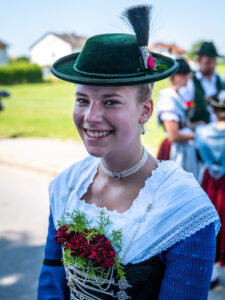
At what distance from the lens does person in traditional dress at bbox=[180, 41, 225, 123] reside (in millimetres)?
3545

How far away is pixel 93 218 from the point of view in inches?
54.0

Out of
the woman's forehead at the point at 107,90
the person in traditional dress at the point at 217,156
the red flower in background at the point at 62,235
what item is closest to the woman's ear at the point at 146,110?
the woman's forehead at the point at 107,90

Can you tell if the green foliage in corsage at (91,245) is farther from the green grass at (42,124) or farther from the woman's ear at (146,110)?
the green grass at (42,124)

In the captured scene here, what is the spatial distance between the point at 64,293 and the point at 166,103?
85.8 inches

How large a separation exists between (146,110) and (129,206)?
442 mm

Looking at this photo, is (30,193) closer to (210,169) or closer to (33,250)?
(33,250)

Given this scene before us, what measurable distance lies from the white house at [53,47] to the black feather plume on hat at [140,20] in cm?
34

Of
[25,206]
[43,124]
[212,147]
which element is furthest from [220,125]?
[43,124]

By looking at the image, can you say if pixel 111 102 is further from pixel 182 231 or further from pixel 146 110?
pixel 182 231

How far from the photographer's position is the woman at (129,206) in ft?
3.78

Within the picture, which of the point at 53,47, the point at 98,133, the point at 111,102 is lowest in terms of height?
the point at 98,133

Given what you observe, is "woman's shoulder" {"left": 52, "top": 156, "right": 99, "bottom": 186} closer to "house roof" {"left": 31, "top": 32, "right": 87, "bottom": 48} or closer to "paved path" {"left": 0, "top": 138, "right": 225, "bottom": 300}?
"house roof" {"left": 31, "top": 32, "right": 87, "bottom": 48}

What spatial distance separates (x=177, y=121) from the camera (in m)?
3.17

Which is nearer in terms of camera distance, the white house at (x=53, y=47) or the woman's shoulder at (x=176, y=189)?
the woman's shoulder at (x=176, y=189)
